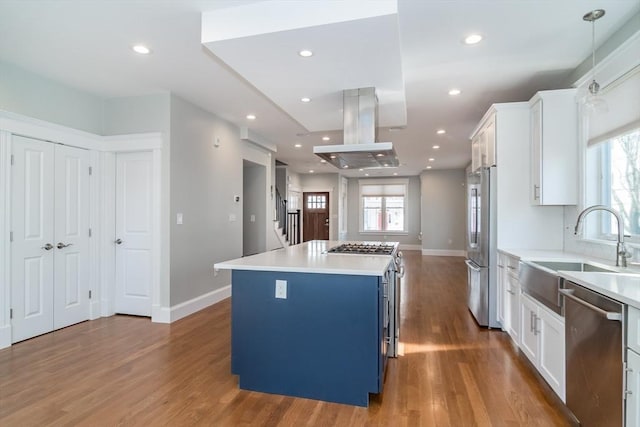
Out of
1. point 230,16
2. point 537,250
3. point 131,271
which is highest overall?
point 230,16

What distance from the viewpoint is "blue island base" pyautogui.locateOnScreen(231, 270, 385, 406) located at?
7.45 feet

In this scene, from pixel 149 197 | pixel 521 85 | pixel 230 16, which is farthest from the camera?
pixel 149 197

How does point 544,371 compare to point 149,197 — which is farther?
point 149,197

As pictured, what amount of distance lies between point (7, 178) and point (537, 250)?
531cm

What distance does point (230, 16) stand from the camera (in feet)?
7.64

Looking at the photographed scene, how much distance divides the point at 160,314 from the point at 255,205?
3161 millimetres

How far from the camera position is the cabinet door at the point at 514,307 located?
3111mm

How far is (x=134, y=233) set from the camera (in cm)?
426

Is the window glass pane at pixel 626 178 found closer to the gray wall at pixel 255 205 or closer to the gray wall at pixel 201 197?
the gray wall at pixel 201 197

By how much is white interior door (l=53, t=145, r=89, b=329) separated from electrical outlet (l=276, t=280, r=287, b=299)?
9.59ft

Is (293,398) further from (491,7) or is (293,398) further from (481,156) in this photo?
(481,156)

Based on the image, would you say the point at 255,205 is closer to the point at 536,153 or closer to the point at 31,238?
the point at 31,238

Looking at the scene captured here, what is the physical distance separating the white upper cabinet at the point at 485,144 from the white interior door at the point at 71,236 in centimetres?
471

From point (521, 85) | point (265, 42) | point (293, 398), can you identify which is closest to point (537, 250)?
point (521, 85)
